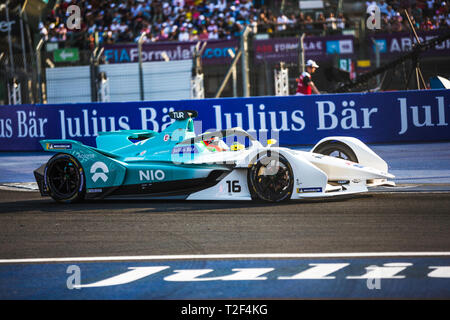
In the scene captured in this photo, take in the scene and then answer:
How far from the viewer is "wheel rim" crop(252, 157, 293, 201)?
320 inches

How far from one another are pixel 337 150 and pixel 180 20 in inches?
681

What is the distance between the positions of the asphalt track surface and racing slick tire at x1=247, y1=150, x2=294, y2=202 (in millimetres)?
161

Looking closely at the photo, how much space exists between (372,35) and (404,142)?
8.77 metres

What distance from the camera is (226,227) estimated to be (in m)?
6.84

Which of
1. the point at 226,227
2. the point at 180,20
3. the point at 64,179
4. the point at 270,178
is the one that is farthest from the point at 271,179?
the point at 180,20

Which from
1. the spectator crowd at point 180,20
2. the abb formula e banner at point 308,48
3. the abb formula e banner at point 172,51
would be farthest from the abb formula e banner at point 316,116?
the spectator crowd at point 180,20

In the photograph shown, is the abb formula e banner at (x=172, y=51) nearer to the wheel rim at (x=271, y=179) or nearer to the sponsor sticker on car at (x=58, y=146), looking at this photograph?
the sponsor sticker on car at (x=58, y=146)

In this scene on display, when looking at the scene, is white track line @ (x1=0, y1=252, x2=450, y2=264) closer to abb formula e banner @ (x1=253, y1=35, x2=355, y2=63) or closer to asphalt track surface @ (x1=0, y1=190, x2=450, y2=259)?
asphalt track surface @ (x1=0, y1=190, x2=450, y2=259)

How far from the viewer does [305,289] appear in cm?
454

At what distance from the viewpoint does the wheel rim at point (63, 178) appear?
901 centimetres

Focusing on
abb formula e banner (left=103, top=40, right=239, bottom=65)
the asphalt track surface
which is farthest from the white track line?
abb formula e banner (left=103, top=40, right=239, bottom=65)
